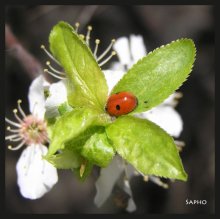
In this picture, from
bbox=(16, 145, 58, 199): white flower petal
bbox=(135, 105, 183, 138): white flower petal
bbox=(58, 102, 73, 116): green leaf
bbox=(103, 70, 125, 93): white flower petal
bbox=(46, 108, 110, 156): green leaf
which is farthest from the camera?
bbox=(135, 105, 183, 138): white flower petal

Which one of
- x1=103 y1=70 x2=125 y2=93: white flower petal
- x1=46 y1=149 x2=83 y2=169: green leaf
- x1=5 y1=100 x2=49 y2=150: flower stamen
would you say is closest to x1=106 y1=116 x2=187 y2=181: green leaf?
x1=46 y1=149 x2=83 y2=169: green leaf

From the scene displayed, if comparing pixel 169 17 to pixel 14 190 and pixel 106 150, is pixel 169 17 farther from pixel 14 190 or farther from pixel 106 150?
pixel 106 150

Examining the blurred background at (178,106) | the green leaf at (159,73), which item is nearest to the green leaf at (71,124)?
the green leaf at (159,73)

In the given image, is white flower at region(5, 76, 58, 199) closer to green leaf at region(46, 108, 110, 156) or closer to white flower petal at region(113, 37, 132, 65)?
green leaf at region(46, 108, 110, 156)

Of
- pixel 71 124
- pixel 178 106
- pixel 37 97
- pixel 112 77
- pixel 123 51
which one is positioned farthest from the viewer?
pixel 178 106

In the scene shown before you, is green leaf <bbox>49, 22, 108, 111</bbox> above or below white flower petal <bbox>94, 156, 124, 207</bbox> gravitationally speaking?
above

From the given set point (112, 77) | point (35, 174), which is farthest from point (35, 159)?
point (112, 77)

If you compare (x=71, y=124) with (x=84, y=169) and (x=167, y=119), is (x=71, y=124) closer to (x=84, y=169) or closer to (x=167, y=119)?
(x=84, y=169)
